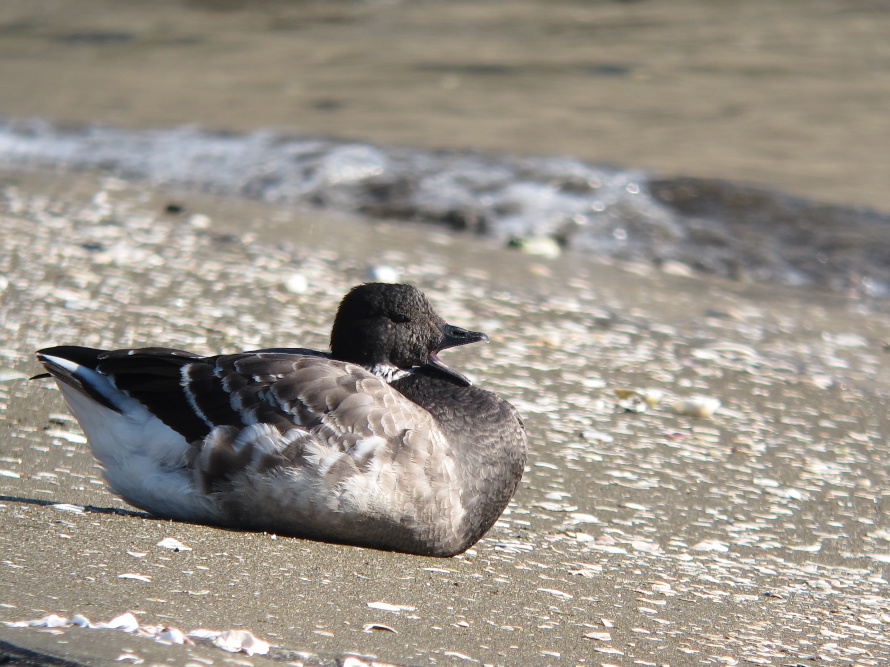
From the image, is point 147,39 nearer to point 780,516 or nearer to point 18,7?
point 18,7

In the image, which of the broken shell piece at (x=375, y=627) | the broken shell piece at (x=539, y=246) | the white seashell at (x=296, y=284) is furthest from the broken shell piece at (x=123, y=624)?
the broken shell piece at (x=539, y=246)

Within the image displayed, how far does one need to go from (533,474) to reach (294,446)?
1.28m

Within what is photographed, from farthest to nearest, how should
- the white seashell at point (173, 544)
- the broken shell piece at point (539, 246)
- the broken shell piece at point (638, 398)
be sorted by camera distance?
the broken shell piece at point (539, 246) < the broken shell piece at point (638, 398) < the white seashell at point (173, 544)

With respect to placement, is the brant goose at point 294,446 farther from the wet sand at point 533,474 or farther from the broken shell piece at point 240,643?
the broken shell piece at point 240,643

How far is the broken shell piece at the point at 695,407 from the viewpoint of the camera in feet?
17.5

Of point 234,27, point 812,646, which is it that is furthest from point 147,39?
point 812,646

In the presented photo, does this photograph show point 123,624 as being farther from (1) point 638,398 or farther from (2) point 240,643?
(1) point 638,398

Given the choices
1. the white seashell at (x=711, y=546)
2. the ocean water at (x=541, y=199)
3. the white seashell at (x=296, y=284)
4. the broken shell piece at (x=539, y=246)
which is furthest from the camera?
A: the ocean water at (x=541, y=199)

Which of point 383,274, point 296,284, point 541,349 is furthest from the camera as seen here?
point 383,274

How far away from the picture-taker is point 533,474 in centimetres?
441

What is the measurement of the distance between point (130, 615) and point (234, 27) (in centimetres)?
1492

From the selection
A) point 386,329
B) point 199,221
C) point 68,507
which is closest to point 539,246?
point 199,221

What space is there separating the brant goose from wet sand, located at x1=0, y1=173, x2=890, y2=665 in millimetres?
99

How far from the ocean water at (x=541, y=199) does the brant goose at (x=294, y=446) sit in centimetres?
539
